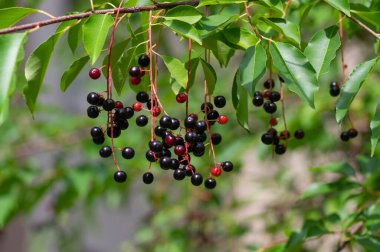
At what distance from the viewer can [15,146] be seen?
4047 mm

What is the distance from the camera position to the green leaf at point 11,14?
1400 mm

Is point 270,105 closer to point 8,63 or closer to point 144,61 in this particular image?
point 144,61

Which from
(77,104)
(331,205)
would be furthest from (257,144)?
(77,104)

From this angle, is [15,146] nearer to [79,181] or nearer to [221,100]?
[79,181]

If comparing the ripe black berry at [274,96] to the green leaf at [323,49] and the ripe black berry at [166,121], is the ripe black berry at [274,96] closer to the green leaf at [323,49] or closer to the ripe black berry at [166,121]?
the green leaf at [323,49]

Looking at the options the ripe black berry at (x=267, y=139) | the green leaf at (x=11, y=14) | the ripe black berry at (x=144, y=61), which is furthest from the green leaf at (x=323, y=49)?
the green leaf at (x=11, y=14)

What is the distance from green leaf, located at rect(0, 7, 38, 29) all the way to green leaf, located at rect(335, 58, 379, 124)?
68cm

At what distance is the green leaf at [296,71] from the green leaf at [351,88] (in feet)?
0.26

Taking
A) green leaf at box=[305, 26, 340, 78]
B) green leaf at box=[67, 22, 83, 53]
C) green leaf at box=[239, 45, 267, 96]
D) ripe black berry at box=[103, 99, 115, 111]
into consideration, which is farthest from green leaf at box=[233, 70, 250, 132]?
green leaf at box=[67, 22, 83, 53]

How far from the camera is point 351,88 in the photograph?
1.38 metres

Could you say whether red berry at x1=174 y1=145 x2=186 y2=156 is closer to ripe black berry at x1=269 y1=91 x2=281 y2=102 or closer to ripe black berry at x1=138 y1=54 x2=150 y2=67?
ripe black berry at x1=138 y1=54 x2=150 y2=67

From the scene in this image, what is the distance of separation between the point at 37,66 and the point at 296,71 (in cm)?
55

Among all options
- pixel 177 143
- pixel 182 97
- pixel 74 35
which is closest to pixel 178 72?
pixel 182 97

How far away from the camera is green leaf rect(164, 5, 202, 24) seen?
54.3 inches
